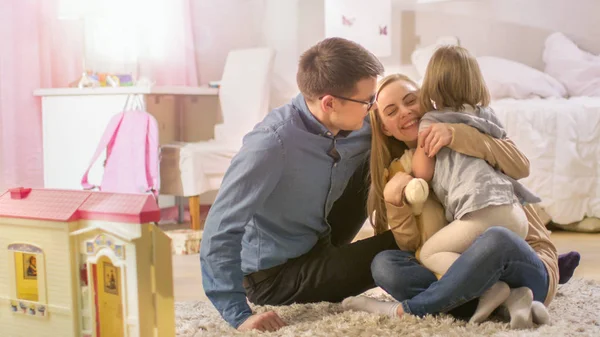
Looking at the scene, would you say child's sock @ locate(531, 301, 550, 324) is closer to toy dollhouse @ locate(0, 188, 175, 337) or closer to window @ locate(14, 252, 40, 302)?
toy dollhouse @ locate(0, 188, 175, 337)

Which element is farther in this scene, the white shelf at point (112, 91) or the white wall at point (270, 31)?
the white wall at point (270, 31)

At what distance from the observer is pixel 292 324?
154 cm

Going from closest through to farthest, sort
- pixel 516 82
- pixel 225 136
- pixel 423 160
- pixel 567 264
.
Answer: pixel 423 160, pixel 567 264, pixel 516 82, pixel 225 136

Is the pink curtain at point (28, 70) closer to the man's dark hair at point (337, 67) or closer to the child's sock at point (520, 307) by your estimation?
the man's dark hair at point (337, 67)

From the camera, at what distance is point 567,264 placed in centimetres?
171

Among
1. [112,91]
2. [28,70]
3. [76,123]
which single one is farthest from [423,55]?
[28,70]

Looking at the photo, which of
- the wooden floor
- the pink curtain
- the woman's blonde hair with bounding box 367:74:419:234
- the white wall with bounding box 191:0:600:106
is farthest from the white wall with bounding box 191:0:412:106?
the woman's blonde hair with bounding box 367:74:419:234

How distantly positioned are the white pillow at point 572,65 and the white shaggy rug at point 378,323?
1935mm

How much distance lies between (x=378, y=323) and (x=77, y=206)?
2.39 feet

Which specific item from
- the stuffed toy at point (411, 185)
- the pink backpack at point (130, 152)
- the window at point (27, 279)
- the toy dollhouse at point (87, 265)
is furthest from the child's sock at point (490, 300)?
the pink backpack at point (130, 152)

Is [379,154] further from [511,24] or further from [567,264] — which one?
[511,24]

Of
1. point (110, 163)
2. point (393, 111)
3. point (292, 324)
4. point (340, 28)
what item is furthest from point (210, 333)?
point (340, 28)

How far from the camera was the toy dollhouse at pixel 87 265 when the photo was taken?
1054 millimetres

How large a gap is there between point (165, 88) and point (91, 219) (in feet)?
6.63
